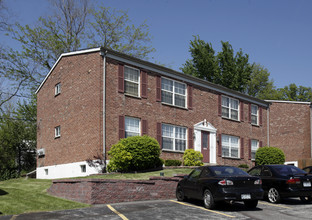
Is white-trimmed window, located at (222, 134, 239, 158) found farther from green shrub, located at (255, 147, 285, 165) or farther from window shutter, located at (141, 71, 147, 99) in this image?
window shutter, located at (141, 71, 147, 99)

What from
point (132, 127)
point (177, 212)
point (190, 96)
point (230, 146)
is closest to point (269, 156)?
point (230, 146)

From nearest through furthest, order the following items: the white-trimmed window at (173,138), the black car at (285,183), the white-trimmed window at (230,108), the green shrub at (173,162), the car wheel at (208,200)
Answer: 1. the car wheel at (208,200)
2. the black car at (285,183)
3. the green shrub at (173,162)
4. the white-trimmed window at (173,138)
5. the white-trimmed window at (230,108)

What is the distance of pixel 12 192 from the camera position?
16.2 m

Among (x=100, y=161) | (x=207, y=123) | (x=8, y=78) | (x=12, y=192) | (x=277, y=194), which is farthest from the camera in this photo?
(x=8, y=78)

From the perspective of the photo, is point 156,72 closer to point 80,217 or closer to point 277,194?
point 277,194

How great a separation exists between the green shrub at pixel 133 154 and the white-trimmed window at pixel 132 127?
177 cm

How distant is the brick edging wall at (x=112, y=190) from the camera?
14031mm

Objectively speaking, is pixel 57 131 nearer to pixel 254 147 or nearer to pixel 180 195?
pixel 180 195

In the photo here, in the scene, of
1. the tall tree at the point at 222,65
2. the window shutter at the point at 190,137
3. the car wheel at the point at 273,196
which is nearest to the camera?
the car wheel at the point at 273,196

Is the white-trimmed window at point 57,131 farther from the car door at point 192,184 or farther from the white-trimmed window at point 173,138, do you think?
the car door at point 192,184

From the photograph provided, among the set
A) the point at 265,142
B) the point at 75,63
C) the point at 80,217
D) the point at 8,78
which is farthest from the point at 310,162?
the point at 8,78

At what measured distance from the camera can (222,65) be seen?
168 feet

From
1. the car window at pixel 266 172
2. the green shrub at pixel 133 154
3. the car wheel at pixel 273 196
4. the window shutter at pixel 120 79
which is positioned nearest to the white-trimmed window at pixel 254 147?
the green shrub at pixel 133 154

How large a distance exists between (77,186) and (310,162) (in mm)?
23602
